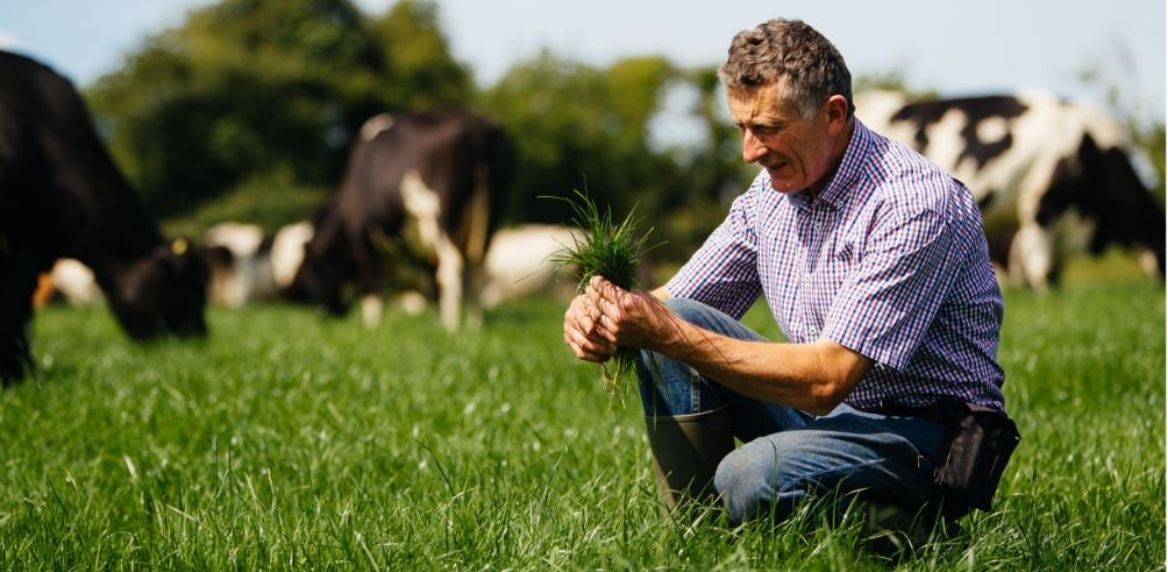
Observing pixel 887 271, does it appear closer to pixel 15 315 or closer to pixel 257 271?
pixel 15 315

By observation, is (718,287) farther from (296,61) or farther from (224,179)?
(296,61)

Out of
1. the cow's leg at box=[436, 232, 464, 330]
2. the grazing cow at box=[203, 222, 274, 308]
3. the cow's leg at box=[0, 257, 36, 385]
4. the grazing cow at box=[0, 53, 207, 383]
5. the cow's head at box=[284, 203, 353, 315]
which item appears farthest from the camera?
the grazing cow at box=[203, 222, 274, 308]

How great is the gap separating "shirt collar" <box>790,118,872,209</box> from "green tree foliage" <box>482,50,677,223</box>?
3317 cm

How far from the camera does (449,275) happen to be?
512 inches

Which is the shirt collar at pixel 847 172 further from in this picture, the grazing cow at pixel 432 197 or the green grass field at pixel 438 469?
the grazing cow at pixel 432 197

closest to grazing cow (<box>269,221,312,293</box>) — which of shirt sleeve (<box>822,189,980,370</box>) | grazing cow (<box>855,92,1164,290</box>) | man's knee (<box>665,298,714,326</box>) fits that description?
grazing cow (<box>855,92,1164,290</box>)

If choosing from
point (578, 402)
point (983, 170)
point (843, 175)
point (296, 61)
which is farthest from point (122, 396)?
point (296, 61)

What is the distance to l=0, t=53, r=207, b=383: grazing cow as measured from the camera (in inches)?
334

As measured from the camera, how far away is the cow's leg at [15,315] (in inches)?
289

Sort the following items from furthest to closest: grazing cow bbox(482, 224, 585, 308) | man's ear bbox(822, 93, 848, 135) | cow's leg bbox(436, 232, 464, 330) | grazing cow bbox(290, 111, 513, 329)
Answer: grazing cow bbox(482, 224, 585, 308) < grazing cow bbox(290, 111, 513, 329) < cow's leg bbox(436, 232, 464, 330) < man's ear bbox(822, 93, 848, 135)

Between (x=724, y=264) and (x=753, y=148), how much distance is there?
2.04 feet

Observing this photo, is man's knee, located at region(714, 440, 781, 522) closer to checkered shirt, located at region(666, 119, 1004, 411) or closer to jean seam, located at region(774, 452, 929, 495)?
jean seam, located at region(774, 452, 929, 495)

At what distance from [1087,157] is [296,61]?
33.4 metres

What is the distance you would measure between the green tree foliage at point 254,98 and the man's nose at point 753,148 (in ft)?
115
